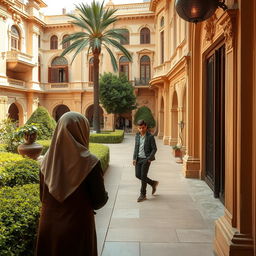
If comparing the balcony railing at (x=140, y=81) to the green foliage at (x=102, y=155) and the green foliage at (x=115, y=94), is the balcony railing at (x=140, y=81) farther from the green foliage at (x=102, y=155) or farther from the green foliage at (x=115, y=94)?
the green foliage at (x=102, y=155)

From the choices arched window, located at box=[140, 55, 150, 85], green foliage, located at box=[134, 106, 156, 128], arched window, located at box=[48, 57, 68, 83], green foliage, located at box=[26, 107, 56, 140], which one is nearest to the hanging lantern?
green foliage, located at box=[26, 107, 56, 140]

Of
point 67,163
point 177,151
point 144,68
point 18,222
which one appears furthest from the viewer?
point 144,68

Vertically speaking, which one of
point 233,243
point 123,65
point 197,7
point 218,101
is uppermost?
point 123,65

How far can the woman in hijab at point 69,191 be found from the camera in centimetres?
232

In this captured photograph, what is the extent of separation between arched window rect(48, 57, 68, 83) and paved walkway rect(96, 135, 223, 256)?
92.1ft

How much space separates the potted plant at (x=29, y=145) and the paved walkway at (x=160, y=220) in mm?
2370

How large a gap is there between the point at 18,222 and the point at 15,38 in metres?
28.9

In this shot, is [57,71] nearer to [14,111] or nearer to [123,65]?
[14,111]

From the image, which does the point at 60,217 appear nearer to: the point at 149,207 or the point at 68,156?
the point at 68,156

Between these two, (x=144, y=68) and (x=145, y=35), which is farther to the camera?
(x=144, y=68)

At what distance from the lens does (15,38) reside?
93.1 feet

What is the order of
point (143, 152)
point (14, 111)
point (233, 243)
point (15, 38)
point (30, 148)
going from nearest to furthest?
point (233, 243) < point (143, 152) < point (30, 148) < point (15, 38) < point (14, 111)

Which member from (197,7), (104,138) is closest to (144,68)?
(104,138)

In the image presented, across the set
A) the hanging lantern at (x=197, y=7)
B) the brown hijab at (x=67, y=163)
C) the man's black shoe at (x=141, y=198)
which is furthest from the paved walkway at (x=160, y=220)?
the hanging lantern at (x=197, y=7)
